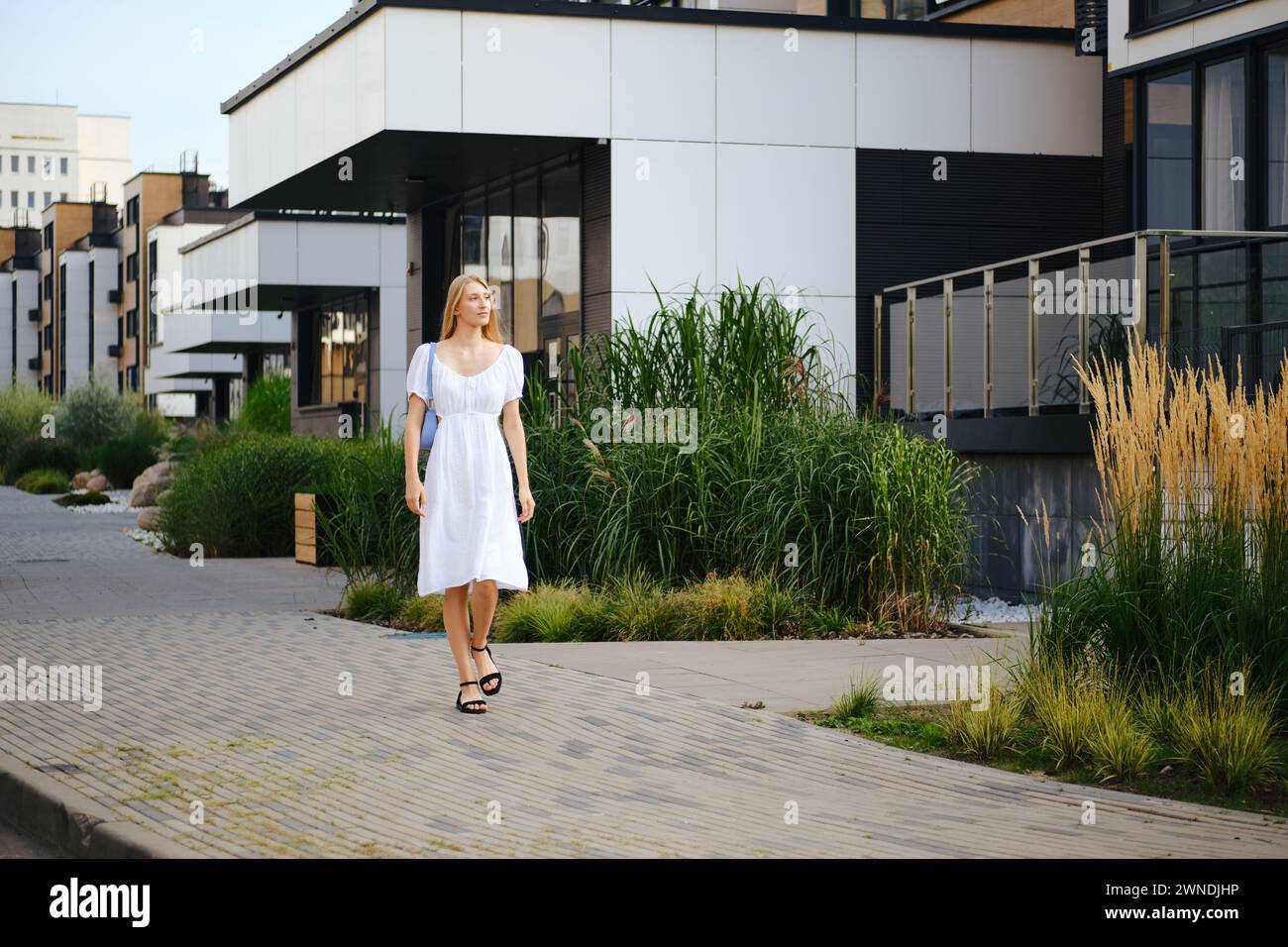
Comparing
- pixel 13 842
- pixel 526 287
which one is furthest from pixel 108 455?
pixel 13 842

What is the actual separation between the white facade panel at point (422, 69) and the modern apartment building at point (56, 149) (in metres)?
145

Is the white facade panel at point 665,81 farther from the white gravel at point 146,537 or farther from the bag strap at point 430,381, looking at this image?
the bag strap at point 430,381

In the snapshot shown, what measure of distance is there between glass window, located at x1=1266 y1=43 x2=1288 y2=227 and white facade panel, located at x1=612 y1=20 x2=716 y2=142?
19.2 ft

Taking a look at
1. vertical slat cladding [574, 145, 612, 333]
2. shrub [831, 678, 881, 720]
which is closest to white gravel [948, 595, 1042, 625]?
shrub [831, 678, 881, 720]

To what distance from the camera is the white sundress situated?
330 inches

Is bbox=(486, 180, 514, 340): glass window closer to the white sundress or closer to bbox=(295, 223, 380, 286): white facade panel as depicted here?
the white sundress

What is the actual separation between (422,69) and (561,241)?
10.0 ft

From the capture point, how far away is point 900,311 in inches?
691

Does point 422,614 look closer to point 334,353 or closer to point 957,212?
point 957,212

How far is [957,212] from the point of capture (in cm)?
1973

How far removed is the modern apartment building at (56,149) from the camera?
155m

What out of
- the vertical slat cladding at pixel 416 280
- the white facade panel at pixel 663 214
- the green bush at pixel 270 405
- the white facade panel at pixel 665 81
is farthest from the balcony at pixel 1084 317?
the green bush at pixel 270 405

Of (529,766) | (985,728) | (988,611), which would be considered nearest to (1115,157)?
(988,611)

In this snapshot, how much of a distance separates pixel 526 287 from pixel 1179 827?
53.4 feet
